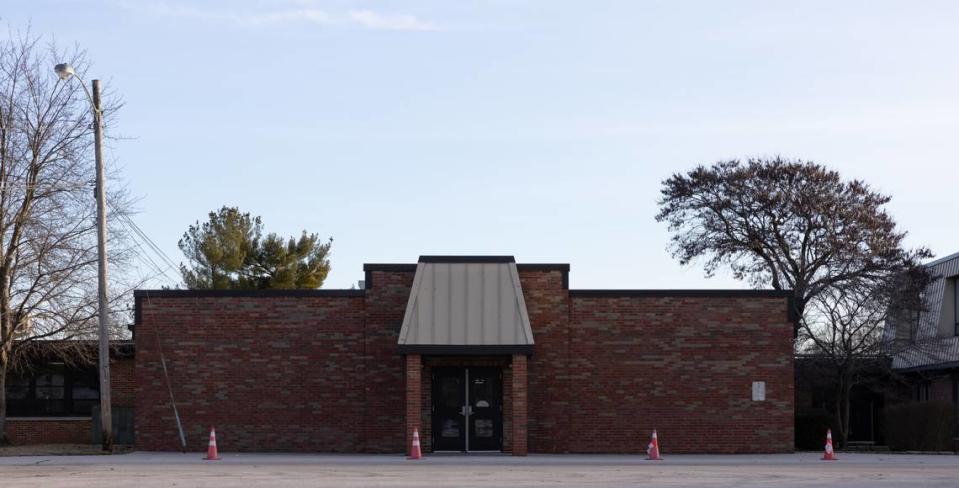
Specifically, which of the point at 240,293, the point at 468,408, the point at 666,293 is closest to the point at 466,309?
the point at 468,408

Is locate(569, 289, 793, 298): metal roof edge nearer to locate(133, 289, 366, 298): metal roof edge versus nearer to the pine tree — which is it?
locate(133, 289, 366, 298): metal roof edge

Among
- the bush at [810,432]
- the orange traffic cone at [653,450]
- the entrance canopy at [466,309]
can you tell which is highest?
the entrance canopy at [466,309]

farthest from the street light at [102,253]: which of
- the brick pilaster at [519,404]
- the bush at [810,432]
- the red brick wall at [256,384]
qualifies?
the bush at [810,432]

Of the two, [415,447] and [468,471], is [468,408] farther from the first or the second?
[468,471]

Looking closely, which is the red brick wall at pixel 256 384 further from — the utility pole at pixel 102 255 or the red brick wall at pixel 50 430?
the red brick wall at pixel 50 430

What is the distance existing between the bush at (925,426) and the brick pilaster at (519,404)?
14.3m

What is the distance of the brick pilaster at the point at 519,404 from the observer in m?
30.8

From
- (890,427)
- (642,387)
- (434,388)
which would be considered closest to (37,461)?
(434,388)

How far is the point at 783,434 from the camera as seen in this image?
33.0 meters

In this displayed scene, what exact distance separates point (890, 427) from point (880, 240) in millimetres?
11773

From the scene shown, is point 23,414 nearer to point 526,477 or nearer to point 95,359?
point 95,359

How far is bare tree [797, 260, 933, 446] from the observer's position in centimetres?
4503

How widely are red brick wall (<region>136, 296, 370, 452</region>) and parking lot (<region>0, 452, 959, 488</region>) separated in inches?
51.5

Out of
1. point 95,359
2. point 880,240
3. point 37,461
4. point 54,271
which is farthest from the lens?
point 880,240
